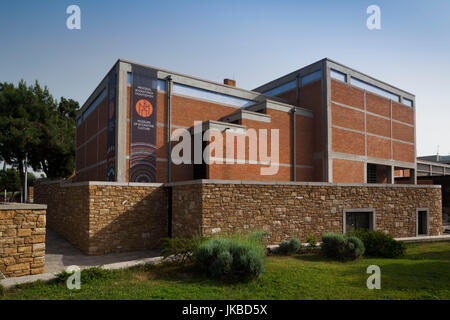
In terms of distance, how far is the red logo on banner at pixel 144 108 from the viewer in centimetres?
1864

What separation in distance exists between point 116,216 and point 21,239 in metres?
4.51

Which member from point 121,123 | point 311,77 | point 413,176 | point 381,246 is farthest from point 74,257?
point 413,176

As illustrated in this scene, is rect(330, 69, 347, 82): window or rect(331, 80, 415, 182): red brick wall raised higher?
rect(330, 69, 347, 82): window

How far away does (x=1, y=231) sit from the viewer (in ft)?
26.6

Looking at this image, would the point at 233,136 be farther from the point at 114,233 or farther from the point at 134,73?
the point at 114,233

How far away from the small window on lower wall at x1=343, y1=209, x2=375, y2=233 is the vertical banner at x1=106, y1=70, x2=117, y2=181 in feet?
42.2

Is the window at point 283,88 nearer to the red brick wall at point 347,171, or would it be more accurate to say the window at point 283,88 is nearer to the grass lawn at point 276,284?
the red brick wall at point 347,171

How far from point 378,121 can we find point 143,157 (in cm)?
2073

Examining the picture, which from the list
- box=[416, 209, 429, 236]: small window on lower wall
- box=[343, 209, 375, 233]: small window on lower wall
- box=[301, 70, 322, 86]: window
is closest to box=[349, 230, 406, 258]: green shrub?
box=[343, 209, 375, 233]: small window on lower wall

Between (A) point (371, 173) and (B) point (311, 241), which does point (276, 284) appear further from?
(A) point (371, 173)

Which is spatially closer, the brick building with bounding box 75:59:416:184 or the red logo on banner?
the brick building with bounding box 75:59:416:184

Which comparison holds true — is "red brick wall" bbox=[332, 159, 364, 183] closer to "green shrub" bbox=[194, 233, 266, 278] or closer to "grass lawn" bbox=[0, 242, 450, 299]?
"grass lawn" bbox=[0, 242, 450, 299]

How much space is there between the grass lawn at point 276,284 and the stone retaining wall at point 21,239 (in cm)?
162

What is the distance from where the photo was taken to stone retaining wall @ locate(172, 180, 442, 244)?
36.6 ft
